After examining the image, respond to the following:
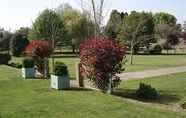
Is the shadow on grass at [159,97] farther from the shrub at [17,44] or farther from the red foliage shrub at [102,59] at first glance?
the shrub at [17,44]

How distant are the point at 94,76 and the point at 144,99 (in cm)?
217

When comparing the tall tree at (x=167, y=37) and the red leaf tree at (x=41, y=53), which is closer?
the red leaf tree at (x=41, y=53)

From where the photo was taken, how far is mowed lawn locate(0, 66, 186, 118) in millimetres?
10094

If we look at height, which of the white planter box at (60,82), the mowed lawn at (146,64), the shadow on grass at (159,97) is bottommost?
the shadow on grass at (159,97)

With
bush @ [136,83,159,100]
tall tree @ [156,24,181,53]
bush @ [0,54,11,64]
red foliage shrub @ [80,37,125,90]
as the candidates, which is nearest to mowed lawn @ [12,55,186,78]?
bush @ [0,54,11,64]

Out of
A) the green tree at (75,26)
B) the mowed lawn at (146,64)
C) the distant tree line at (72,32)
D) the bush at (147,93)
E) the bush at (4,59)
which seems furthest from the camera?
the green tree at (75,26)

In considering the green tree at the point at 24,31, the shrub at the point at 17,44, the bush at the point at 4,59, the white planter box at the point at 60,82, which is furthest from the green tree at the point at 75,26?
the white planter box at the point at 60,82

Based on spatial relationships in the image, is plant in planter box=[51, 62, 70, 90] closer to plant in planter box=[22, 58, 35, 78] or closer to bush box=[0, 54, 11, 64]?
plant in planter box=[22, 58, 35, 78]

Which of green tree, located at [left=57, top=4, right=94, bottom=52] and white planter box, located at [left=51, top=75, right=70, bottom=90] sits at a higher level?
green tree, located at [left=57, top=4, right=94, bottom=52]

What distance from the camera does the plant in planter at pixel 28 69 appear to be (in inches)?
781

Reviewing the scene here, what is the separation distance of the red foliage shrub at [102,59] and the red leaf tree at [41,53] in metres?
6.59

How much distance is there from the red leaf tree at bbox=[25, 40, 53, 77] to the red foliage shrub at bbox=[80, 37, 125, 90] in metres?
6.59

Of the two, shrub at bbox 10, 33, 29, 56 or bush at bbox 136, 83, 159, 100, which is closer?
bush at bbox 136, 83, 159, 100

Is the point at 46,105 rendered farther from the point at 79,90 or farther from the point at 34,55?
the point at 34,55
